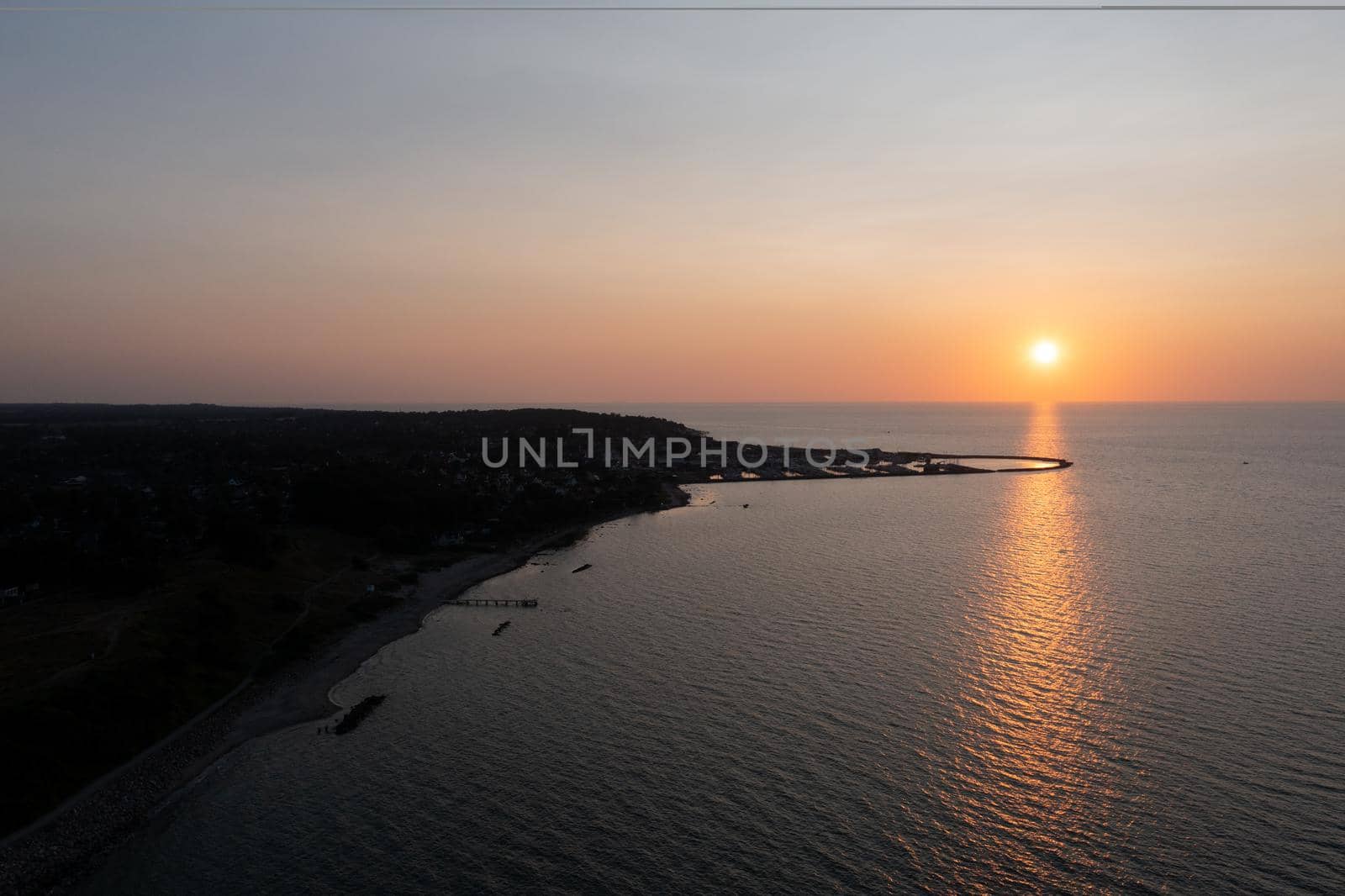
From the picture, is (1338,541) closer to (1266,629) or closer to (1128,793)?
(1266,629)

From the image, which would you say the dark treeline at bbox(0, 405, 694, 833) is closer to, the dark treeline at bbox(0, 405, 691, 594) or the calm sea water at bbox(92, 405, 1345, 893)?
the dark treeline at bbox(0, 405, 691, 594)

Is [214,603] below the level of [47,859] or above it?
above

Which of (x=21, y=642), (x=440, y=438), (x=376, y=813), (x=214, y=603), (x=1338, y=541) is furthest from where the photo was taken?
(x=440, y=438)

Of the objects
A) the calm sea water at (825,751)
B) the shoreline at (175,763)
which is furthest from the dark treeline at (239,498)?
the calm sea water at (825,751)

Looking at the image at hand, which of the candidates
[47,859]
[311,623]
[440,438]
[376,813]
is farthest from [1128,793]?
[440,438]

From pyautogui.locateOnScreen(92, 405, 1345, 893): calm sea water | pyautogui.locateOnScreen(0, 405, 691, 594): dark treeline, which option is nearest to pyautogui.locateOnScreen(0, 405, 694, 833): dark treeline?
pyautogui.locateOnScreen(0, 405, 691, 594): dark treeline

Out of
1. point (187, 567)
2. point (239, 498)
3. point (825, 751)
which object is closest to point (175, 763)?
point (825, 751)

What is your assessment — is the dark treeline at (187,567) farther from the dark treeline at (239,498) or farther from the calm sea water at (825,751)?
the calm sea water at (825,751)
